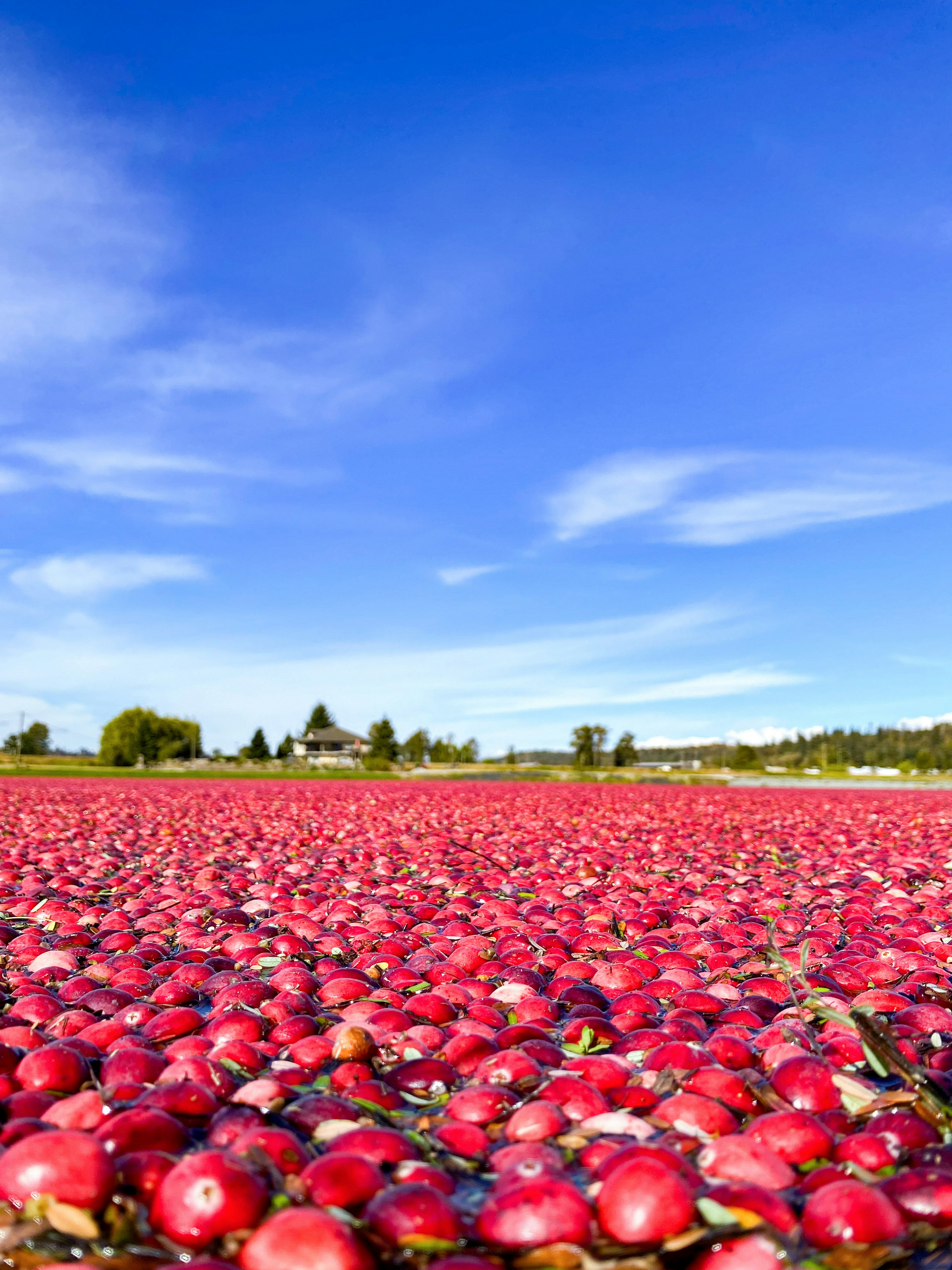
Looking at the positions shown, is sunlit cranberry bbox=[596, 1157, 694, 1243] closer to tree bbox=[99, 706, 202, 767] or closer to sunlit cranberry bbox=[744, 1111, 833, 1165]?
sunlit cranberry bbox=[744, 1111, 833, 1165]

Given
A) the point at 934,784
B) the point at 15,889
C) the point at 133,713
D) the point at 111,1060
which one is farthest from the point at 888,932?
the point at 133,713

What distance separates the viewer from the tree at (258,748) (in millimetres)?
83312

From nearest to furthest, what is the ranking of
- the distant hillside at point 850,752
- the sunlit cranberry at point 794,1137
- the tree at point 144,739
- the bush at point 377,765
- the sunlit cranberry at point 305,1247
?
1. the sunlit cranberry at point 305,1247
2. the sunlit cranberry at point 794,1137
3. the bush at point 377,765
4. the tree at point 144,739
5. the distant hillside at point 850,752

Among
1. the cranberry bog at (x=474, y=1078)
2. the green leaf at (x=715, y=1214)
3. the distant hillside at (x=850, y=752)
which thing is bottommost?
the distant hillside at (x=850, y=752)

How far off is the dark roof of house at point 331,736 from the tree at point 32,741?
26945mm

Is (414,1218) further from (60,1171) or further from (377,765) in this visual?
(377,765)

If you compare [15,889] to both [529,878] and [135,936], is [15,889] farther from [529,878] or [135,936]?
[529,878]

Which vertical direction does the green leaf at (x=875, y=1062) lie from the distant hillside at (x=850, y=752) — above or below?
above

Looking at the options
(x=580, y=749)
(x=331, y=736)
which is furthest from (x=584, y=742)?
(x=331, y=736)

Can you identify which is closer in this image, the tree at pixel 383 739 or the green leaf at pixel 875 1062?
the green leaf at pixel 875 1062

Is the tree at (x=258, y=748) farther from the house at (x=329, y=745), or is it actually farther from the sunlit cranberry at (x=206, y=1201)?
the sunlit cranberry at (x=206, y=1201)

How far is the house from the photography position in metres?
92.4

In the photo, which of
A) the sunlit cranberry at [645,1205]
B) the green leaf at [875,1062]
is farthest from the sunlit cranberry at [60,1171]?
the green leaf at [875,1062]

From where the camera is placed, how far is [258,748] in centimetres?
8369
